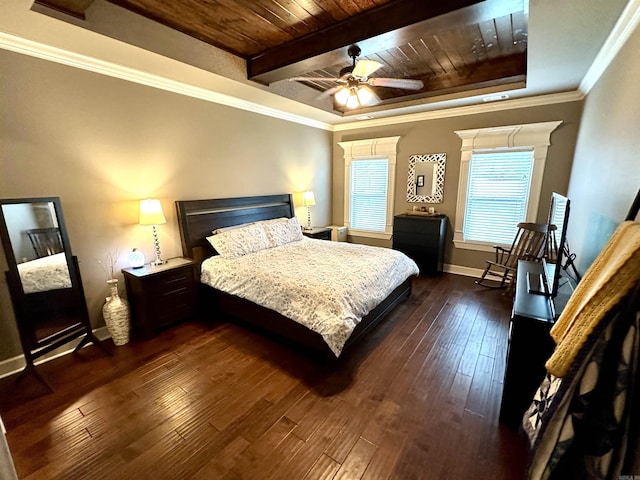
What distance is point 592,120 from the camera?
290 cm

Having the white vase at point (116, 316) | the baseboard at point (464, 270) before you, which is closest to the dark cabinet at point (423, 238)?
the baseboard at point (464, 270)

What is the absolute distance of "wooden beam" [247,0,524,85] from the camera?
6.35ft

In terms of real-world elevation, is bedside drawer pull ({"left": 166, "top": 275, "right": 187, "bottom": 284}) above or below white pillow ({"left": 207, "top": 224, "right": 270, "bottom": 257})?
below

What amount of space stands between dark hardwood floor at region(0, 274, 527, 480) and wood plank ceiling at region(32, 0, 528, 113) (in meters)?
2.61

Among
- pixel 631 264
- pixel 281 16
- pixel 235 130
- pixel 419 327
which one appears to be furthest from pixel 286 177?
pixel 631 264

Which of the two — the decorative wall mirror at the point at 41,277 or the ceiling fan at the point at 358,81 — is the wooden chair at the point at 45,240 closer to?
the decorative wall mirror at the point at 41,277

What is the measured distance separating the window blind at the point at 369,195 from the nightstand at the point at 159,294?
3.45 metres

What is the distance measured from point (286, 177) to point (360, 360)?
323 centimetres

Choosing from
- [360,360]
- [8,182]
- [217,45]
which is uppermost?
[217,45]

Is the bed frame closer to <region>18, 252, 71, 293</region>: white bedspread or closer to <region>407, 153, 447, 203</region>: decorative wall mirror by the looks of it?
Result: <region>18, 252, 71, 293</region>: white bedspread

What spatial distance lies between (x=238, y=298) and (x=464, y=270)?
3.66 meters

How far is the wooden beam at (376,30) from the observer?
6.35 ft

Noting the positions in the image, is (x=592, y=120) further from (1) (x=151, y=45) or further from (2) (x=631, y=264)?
(1) (x=151, y=45)

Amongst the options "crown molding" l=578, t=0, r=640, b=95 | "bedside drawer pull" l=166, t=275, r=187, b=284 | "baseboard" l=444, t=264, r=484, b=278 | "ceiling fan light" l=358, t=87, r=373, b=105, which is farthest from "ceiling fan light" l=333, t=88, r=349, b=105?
"baseboard" l=444, t=264, r=484, b=278
